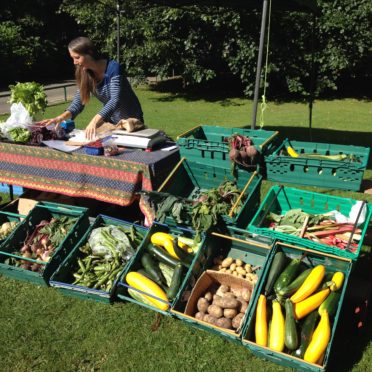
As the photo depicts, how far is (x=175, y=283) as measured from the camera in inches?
135

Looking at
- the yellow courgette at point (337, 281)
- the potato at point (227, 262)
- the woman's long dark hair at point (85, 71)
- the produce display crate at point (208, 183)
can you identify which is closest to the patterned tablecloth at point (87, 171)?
the produce display crate at point (208, 183)

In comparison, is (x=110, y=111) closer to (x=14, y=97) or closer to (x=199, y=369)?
(x=14, y=97)

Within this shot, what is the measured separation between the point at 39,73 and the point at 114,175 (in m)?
21.3

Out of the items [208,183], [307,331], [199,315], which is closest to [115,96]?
[208,183]

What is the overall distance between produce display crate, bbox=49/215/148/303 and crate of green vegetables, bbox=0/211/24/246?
888 mm

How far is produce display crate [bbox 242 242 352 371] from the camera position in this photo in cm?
272

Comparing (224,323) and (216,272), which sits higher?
(216,272)

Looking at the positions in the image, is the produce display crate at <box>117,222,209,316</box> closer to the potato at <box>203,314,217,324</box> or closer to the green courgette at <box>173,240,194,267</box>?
the green courgette at <box>173,240,194,267</box>

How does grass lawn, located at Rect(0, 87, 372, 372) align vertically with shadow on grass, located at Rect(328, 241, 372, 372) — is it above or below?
below

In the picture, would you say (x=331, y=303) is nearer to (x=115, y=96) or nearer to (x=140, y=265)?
(x=140, y=265)

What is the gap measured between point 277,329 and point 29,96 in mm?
3840

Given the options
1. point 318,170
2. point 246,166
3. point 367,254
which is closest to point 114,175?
point 246,166

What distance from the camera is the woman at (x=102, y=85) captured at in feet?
13.9

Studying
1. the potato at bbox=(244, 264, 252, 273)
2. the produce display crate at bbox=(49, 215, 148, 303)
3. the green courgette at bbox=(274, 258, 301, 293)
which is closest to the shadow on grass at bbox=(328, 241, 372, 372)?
the green courgette at bbox=(274, 258, 301, 293)
